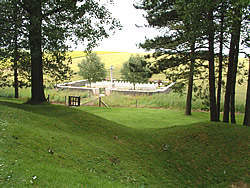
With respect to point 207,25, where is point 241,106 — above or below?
below

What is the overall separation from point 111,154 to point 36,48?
821 cm

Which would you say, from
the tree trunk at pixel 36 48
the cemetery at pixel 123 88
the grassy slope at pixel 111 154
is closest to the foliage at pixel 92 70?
the cemetery at pixel 123 88

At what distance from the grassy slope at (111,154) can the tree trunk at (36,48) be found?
288cm

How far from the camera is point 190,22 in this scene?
37.5ft

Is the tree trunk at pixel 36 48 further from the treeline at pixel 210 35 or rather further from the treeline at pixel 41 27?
the treeline at pixel 210 35

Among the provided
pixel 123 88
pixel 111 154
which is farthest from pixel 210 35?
pixel 123 88

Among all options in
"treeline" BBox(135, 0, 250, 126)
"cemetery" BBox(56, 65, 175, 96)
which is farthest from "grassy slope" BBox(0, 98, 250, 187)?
"cemetery" BBox(56, 65, 175, 96)

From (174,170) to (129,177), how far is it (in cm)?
186

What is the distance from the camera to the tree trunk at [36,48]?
12453 mm

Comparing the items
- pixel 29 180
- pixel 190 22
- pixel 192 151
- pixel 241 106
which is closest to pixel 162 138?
pixel 192 151

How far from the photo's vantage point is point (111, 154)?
7.28 meters

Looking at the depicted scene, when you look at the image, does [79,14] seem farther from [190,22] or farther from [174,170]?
[174,170]

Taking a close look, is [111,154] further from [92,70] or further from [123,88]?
[92,70]

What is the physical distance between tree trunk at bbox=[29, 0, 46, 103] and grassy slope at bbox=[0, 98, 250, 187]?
2877mm
